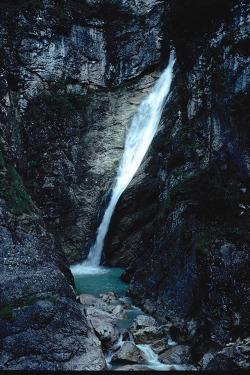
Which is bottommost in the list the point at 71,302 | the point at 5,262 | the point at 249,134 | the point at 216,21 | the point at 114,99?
the point at 71,302

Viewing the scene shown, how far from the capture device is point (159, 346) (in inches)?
248

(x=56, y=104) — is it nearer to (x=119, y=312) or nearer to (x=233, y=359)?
(x=119, y=312)

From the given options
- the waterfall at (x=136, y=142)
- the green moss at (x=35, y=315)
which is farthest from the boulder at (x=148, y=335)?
the waterfall at (x=136, y=142)

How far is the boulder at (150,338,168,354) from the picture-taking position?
622 cm

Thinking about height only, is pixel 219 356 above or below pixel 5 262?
below

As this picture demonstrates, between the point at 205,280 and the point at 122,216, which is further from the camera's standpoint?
the point at 122,216

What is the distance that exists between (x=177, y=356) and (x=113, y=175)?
14.4 meters

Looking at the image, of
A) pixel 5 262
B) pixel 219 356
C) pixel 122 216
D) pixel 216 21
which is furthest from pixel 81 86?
pixel 219 356

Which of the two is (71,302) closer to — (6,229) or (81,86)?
(6,229)

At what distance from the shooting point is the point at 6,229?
7.63m

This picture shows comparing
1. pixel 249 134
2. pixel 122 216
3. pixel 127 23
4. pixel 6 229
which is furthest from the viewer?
pixel 127 23

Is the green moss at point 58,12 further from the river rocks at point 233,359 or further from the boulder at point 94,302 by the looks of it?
the river rocks at point 233,359

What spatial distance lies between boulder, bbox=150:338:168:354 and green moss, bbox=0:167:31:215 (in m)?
5.30

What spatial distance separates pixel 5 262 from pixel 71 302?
6.40 ft
